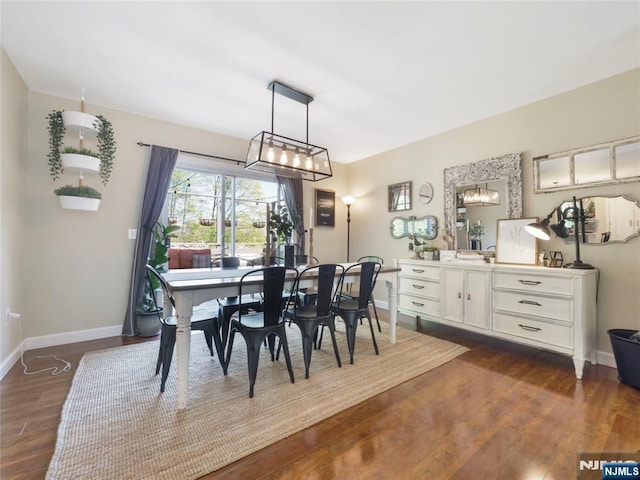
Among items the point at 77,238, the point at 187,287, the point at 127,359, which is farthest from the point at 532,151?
the point at 77,238

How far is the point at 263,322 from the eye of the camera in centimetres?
214

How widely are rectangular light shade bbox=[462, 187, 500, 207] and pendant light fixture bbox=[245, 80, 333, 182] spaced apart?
1890 millimetres

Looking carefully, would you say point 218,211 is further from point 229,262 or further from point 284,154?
point 284,154

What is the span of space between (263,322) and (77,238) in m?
2.59

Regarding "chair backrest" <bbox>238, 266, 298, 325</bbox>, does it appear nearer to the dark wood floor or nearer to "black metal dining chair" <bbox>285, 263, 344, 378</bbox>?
"black metal dining chair" <bbox>285, 263, 344, 378</bbox>

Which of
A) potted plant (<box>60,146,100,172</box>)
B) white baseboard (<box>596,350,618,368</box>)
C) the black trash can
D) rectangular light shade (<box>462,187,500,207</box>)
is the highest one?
potted plant (<box>60,146,100,172</box>)

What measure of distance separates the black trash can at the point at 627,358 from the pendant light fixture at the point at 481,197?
5.51 feet

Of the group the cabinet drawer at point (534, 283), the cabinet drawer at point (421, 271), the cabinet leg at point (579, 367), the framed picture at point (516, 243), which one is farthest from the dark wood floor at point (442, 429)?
the cabinet drawer at point (421, 271)

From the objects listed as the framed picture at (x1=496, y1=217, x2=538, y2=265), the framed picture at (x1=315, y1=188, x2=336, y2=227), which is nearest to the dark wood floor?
the framed picture at (x1=496, y1=217, x2=538, y2=265)

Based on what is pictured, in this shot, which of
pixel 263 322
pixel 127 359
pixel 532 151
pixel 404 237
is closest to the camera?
pixel 263 322

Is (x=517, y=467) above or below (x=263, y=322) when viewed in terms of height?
below

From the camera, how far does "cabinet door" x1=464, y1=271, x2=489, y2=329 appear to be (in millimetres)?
2998

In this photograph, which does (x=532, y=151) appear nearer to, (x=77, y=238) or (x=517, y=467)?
(x=517, y=467)

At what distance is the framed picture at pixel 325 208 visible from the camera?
508 centimetres
